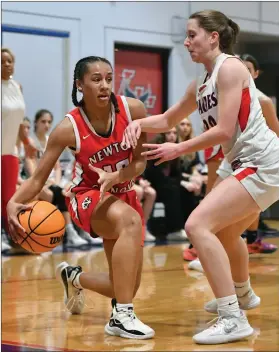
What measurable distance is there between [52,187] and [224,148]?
202 inches

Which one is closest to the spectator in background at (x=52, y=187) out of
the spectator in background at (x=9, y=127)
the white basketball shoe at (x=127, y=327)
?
the spectator in background at (x=9, y=127)

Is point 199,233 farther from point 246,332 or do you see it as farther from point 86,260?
point 86,260

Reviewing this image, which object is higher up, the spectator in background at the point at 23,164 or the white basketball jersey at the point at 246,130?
the white basketball jersey at the point at 246,130

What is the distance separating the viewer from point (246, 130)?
13.5 feet

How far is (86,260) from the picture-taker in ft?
25.0

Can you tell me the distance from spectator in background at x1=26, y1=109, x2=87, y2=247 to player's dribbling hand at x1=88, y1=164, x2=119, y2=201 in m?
4.69

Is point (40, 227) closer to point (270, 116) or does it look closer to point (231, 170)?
point (231, 170)

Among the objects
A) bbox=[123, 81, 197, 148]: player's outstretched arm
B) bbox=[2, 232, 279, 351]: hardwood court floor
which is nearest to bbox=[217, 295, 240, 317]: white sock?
bbox=[2, 232, 279, 351]: hardwood court floor

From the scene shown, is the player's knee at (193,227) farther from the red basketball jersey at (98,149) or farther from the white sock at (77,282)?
the white sock at (77,282)

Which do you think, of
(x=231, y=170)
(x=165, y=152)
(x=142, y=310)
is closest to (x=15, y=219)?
(x=165, y=152)

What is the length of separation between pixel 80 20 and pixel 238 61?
A: 7.17m

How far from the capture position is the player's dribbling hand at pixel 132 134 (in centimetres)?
414

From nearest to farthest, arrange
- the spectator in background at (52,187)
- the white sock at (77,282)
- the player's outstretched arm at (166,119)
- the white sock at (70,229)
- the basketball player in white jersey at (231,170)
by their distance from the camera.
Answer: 1. the player's outstretched arm at (166,119)
2. the white sock at (77,282)
3. the basketball player in white jersey at (231,170)
4. the spectator in background at (52,187)
5. the white sock at (70,229)

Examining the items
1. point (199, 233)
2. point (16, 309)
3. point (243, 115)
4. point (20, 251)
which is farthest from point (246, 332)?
point (20, 251)
